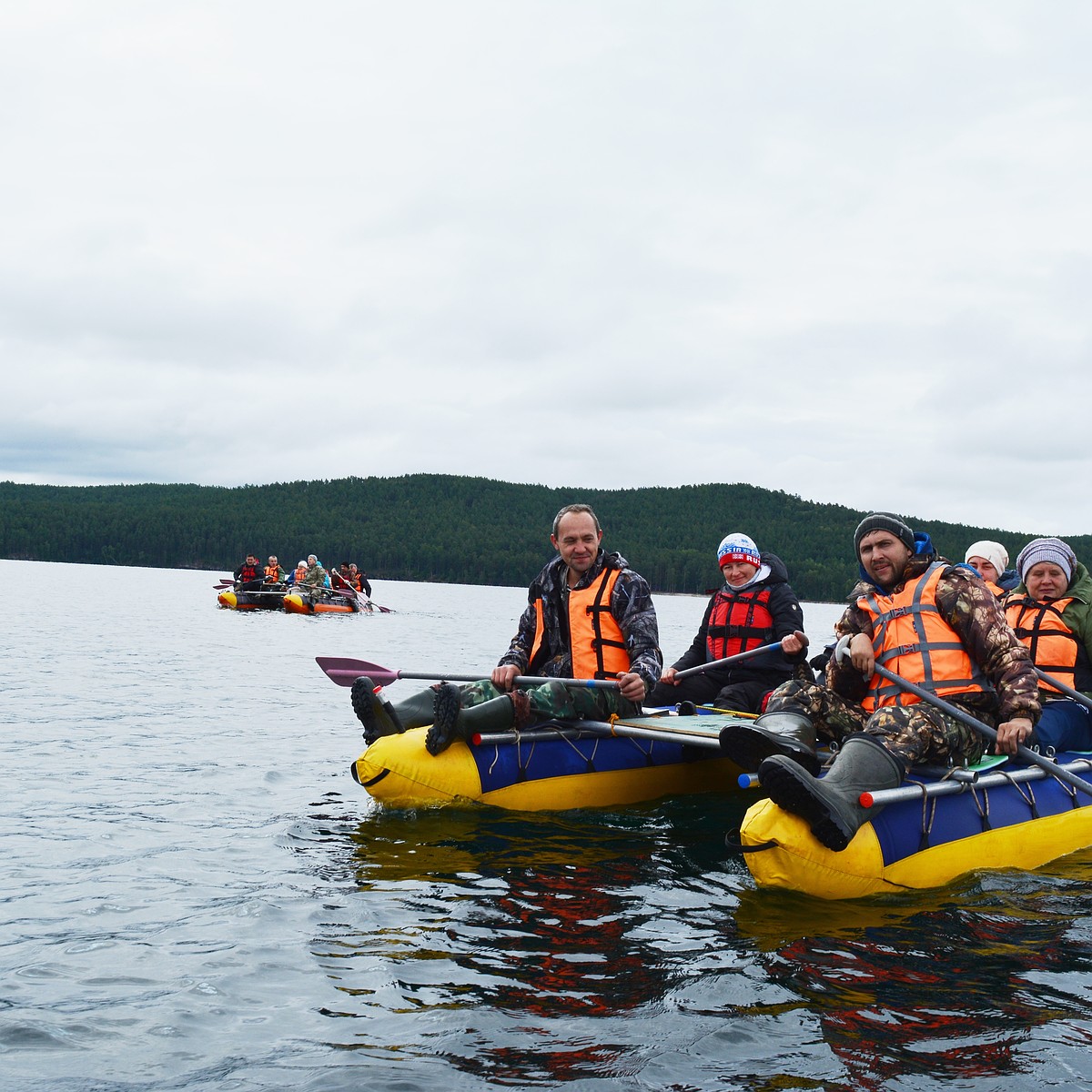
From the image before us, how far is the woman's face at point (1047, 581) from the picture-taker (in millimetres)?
8492

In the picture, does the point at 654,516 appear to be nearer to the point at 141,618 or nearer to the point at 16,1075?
the point at 141,618

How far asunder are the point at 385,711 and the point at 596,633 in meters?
1.71

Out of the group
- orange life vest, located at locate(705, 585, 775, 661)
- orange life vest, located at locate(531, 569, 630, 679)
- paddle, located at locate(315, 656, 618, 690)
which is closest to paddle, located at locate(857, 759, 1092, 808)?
paddle, located at locate(315, 656, 618, 690)

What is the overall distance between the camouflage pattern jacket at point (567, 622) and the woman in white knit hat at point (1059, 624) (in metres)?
3.00

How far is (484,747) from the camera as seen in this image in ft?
26.2

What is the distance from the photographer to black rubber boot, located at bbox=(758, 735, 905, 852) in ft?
18.1

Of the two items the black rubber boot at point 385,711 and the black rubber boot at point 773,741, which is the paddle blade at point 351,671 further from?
the black rubber boot at point 773,741

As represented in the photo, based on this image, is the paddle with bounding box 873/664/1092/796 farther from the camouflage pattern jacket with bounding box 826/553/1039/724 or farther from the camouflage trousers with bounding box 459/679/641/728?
the camouflage trousers with bounding box 459/679/641/728

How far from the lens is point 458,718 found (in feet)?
25.5

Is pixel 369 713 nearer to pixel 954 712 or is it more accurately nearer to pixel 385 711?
pixel 385 711

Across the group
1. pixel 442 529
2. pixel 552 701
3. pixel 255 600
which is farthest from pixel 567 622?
pixel 442 529

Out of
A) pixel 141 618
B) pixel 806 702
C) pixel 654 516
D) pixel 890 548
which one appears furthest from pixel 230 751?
pixel 654 516

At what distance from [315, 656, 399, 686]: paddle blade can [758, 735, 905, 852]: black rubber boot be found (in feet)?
12.8

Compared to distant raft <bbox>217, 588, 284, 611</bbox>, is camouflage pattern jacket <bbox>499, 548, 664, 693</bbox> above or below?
above
